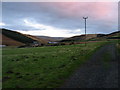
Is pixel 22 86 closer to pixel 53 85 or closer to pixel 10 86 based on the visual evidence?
pixel 10 86

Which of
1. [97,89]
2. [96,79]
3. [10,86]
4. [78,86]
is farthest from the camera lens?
[96,79]

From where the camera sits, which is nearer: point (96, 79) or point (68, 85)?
point (68, 85)

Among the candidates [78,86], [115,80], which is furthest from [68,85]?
[115,80]

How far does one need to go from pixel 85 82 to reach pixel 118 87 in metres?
2.13

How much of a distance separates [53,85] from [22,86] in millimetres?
2115

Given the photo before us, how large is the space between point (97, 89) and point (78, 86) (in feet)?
3.96

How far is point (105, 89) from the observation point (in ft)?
27.5

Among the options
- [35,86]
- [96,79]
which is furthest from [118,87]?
[35,86]

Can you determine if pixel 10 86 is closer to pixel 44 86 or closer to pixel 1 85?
pixel 1 85

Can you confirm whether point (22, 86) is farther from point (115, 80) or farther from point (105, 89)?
point (115, 80)

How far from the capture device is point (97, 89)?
8.36m

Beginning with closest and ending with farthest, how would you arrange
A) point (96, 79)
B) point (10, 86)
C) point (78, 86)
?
1. point (78, 86)
2. point (10, 86)
3. point (96, 79)

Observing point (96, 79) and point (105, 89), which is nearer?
point (105, 89)

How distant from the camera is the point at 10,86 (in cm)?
970
